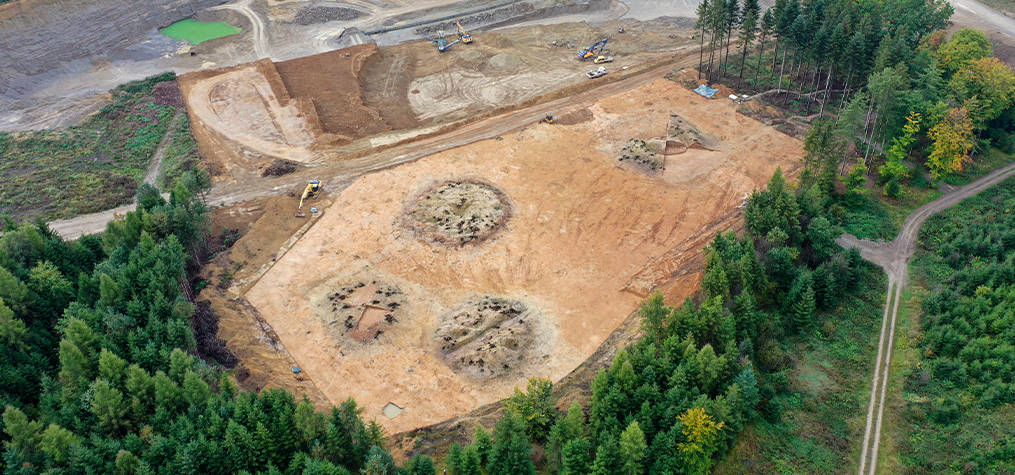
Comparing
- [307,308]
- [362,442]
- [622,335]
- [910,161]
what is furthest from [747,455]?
[910,161]

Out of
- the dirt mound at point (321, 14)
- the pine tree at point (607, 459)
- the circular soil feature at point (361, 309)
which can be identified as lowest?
the circular soil feature at point (361, 309)

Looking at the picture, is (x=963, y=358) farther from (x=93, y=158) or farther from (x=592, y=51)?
(x=93, y=158)

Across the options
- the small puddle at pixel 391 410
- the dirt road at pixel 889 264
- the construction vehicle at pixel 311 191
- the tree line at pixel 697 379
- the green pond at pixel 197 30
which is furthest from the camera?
the green pond at pixel 197 30

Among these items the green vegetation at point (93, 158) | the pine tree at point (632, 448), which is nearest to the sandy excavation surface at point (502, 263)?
the pine tree at point (632, 448)

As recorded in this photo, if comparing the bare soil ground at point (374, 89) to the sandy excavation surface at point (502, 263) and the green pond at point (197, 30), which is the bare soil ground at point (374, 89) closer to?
the sandy excavation surface at point (502, 263)

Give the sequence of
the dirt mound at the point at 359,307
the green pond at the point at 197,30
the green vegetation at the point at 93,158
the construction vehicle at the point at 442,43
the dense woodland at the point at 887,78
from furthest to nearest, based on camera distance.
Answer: the green pond at the point at 197,30 → the construction vehicle at the point at 442,43 → the green vegetation at the point at 93,158 → the dense woodland at the point at 887,78 → the dirt mound at the point at 359,307

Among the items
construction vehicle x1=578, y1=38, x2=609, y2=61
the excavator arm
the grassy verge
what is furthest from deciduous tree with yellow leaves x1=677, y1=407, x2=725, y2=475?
the excavator arm
